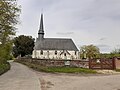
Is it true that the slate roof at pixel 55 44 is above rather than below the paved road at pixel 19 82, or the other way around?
above

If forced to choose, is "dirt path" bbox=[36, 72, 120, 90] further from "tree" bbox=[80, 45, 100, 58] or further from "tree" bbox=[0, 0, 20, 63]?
"tree" bbox=[80, 45, 100, 58]

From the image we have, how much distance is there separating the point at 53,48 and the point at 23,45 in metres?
13.2

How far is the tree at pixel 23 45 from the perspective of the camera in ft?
311

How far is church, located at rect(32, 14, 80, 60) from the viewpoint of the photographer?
325 feet

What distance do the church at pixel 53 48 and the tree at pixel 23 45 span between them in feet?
7.54

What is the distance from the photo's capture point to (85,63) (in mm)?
37344

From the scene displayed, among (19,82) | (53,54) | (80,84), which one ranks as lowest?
(80,84)

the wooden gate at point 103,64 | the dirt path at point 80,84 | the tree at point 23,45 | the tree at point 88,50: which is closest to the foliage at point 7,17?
the dirt path at point 80,84

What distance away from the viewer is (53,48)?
100938 millimetres

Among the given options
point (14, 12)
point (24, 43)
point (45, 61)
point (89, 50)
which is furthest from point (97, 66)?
point (89, 50)

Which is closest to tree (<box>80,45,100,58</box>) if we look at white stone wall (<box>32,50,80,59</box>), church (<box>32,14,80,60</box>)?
church (<box>32,14,80,60</box>)

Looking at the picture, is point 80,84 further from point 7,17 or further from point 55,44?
point 55,44

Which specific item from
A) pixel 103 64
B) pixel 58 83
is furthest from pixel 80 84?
pixel 103 64

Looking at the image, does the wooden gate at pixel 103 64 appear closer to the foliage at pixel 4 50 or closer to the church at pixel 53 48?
the foliage at pixel 4 50
